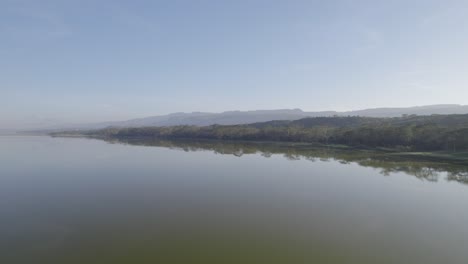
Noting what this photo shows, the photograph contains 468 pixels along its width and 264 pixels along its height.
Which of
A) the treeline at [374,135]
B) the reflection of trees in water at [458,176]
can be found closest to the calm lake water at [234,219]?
the reflection of trees in water at [458,176]

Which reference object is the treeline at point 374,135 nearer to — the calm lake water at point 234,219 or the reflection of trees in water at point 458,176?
the reflection of trees in water at point 458,176

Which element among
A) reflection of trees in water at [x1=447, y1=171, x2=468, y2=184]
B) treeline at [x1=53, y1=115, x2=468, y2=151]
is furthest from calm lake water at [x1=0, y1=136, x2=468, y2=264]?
treeline at [x1=53, y1=115, x2=468, y2=151]

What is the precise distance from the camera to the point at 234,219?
10.8 metres

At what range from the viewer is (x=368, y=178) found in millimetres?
19938

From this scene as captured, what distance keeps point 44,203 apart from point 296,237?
39.1 feet

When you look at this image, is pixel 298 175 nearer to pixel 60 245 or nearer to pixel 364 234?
pixel 364 234

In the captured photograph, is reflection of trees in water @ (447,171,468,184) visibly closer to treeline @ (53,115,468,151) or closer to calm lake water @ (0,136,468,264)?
calm lake water @ (0,136,468,264)

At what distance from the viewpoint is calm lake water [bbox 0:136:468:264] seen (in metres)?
7.89

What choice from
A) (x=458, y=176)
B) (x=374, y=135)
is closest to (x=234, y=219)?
(x=458, y=176)

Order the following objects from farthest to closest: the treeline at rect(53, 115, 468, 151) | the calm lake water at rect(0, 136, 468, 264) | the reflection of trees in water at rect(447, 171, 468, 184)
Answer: the treeline at rect(53, 115, 468, 151)
the reflection of trees in water at rect(447, 171, 468, 184)
the calm lake water at rect(0, 136, 468, 264)

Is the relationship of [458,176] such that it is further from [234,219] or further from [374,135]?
[374,135]

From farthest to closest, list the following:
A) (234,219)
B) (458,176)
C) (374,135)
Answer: (374,135), (458,176), (234,219)

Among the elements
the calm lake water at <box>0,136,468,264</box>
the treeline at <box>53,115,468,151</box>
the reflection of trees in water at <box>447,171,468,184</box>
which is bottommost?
the reflection of trees in water at <box>447,171,468,184</box>

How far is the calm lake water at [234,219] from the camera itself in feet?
25.9
